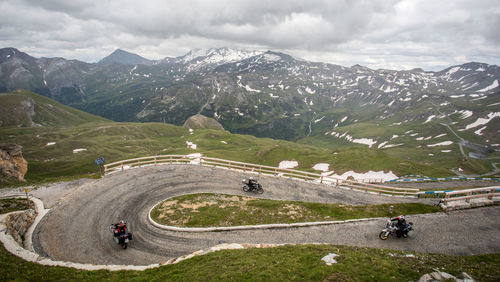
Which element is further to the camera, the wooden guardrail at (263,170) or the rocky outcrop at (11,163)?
the rocky outcrop at (11,163)

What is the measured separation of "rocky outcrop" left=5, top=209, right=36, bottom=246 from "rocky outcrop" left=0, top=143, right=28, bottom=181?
126 ft

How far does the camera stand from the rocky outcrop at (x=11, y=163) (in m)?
47.4

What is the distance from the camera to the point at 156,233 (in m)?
19.8

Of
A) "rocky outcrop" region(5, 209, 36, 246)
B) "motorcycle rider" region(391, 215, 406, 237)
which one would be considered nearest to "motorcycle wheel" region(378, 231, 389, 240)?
"motorcycle rider" region(391, 215, 406, 237)

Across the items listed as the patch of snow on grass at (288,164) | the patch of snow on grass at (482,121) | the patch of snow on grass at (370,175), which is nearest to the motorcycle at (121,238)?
the patch of snow on grass at (370,175)

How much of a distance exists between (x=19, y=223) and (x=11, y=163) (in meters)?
48.1

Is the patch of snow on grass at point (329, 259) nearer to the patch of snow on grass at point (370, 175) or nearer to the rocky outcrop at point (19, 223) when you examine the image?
the rocky outcrop at point (19, 223)

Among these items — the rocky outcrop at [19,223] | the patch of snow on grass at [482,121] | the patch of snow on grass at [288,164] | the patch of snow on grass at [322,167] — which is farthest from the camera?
the patch of snow on grass at [482,121]

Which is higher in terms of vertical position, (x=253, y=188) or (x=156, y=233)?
(x=253, y=188)

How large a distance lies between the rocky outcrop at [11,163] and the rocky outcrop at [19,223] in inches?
1509

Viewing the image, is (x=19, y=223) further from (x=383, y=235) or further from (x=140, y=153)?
(x=140, y=153)

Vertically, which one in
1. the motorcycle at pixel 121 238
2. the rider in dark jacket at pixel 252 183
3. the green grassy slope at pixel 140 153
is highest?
the rider in dark jacket at pixel 252 183

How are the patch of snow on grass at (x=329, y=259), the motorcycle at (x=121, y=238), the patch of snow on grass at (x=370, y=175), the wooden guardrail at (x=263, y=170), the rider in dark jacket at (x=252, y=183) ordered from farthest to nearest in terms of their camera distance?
the patch of snow on grass at (x=370, y=175)
the wooden guardrail at (x=263, y=170)
the rider in dark jacket at (x=252, y=183)
the motorcycle at (x=121, y=238)
the patch of snow on grass at (x=329, y=259)

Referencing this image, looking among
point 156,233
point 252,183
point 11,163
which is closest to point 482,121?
point 252,183
